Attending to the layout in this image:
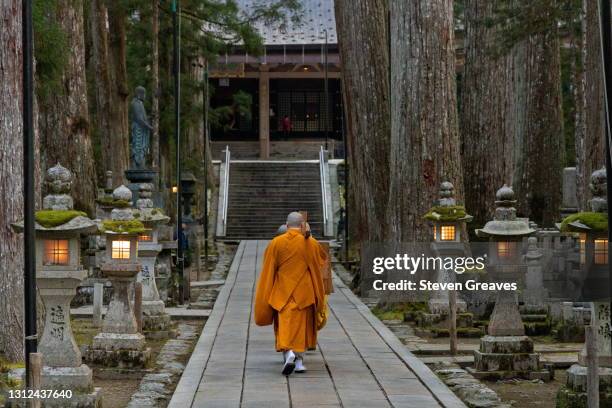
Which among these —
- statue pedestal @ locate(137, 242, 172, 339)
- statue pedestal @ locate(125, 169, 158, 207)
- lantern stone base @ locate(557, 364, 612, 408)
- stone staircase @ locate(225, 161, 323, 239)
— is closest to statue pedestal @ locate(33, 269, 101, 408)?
lantern stone base @ locate(557, 364, 612, 408)

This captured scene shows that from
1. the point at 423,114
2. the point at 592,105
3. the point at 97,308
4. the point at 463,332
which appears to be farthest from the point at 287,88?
the point at 463,332

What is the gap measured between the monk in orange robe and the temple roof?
143ft

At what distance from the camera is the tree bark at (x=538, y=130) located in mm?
29922

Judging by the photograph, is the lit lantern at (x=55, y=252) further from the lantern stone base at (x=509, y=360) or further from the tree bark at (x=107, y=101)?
the tree bark at (x=107, y=101)

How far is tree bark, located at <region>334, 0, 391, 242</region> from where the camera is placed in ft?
80.6

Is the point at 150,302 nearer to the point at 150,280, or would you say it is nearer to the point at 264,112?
the point at 150,280

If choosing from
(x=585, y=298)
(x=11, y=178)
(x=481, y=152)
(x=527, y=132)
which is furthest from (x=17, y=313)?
(x=527, y=132)

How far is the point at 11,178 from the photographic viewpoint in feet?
40.1

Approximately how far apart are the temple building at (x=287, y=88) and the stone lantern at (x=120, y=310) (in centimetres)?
4330

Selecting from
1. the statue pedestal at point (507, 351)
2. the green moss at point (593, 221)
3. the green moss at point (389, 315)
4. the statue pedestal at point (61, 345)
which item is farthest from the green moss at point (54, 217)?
the green moss at point (389, 315)

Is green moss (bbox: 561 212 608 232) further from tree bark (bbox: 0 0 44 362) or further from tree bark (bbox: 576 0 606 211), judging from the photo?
tree bark (bbox: 576 0 606 211)

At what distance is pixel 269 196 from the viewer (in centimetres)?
5003

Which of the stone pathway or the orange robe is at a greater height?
the orange robe

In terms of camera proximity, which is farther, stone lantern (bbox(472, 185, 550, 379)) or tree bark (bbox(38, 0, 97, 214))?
tree bark (bbox(38, 0, 97, 214))
